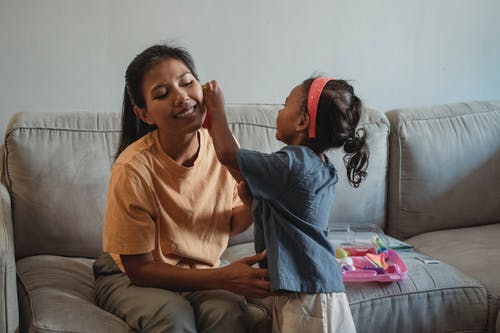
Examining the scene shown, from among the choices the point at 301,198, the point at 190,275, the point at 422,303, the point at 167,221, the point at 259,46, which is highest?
the point at 259,46

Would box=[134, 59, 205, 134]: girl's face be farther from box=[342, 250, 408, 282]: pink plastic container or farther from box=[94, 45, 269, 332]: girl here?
box=[342, 250, 408, 282]: pink plastic container

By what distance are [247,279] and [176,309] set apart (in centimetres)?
18

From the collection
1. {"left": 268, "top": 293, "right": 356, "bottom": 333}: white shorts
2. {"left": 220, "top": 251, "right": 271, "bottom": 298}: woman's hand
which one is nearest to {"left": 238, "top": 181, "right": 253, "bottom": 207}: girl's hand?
{"left": 220, "top": 251, "right": 271, "bottom": 298}: woman's hand

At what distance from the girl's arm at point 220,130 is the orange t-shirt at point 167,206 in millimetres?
146

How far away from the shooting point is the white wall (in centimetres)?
221

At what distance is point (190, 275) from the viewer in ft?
4.95

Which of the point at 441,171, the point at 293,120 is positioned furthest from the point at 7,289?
the point at 441,171

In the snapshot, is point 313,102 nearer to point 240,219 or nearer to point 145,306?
point 240,219

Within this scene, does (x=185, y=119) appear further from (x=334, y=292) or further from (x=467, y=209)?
(x=467, y=209)

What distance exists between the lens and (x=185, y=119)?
1494 mm

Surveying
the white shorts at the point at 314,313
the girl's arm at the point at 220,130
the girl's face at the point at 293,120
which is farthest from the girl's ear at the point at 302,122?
the white shorts at the point at 314,313

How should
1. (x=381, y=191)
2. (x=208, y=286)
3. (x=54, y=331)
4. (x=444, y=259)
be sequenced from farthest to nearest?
(x=381, y=191) → (x=444, y=259) → (x=208, y=286) → (x=54, y=331)

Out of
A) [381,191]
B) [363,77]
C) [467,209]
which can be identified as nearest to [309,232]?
[381,191]

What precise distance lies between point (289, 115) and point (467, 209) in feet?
3.74
